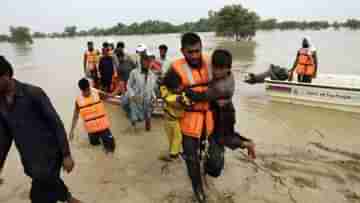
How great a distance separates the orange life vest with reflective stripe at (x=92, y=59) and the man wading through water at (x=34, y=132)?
6517 mm

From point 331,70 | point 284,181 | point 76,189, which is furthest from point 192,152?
point 331,70

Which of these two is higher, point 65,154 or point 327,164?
point 65,154

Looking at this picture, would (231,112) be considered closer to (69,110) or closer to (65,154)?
(65,154)

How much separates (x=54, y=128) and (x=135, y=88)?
320cm

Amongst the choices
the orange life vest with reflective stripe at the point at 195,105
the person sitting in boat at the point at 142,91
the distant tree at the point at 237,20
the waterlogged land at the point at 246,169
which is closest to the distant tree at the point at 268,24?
the distant tree at the point at 237,20

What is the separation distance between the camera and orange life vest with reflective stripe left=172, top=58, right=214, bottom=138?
288 centimetres

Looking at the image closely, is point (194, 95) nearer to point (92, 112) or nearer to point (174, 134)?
point (174, 134)

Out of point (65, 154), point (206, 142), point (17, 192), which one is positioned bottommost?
point (17, 192)

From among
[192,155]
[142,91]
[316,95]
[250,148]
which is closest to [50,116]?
[192,155]

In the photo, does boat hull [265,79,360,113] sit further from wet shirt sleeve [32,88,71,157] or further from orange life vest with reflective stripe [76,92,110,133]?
wet shirt sleeve [32,88,71,157]

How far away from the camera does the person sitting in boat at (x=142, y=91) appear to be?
5492 mm

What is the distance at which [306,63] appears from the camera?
24.5ft

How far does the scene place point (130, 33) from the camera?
88.4 metres

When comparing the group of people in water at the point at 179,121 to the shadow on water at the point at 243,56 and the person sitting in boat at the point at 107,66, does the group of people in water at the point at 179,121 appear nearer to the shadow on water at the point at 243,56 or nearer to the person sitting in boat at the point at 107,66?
the person sitting in boat at the point at 107,66
